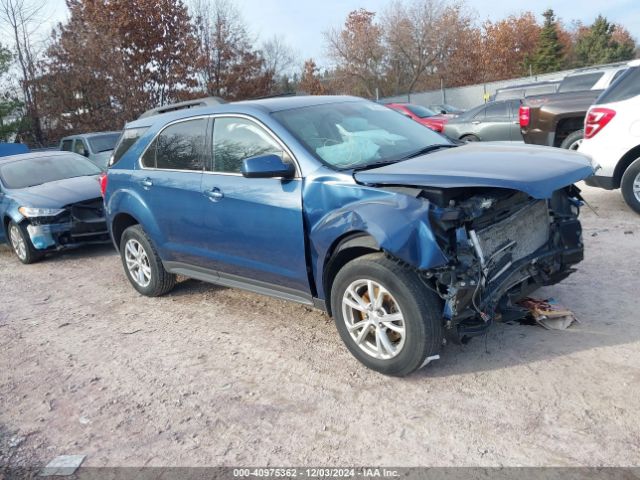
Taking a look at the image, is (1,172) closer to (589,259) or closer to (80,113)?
(589,259)

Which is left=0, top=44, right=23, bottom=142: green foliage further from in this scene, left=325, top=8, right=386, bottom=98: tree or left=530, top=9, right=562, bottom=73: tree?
left=530, top=9, right=562, bottom=73: tree

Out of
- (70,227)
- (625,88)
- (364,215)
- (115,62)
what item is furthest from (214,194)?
(115,62)

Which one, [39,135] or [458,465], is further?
[39,135]

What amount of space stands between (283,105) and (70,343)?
2709 mm

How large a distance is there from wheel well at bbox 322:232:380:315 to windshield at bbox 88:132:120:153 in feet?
40.3

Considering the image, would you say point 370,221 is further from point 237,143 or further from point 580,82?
point 580,82

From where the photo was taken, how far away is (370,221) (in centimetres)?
342

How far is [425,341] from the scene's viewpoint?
10.9ft

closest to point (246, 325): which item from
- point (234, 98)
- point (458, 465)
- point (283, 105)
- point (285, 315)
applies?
point (285, 315)

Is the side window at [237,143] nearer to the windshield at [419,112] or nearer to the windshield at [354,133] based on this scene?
the windshield at [354,133]

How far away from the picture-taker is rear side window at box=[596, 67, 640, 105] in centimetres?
654

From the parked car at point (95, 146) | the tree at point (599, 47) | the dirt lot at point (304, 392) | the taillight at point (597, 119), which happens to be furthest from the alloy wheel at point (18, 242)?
the tree at point (599, 47)

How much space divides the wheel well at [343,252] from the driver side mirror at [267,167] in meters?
0.67

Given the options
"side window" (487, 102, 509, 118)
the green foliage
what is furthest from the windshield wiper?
the green foliage
